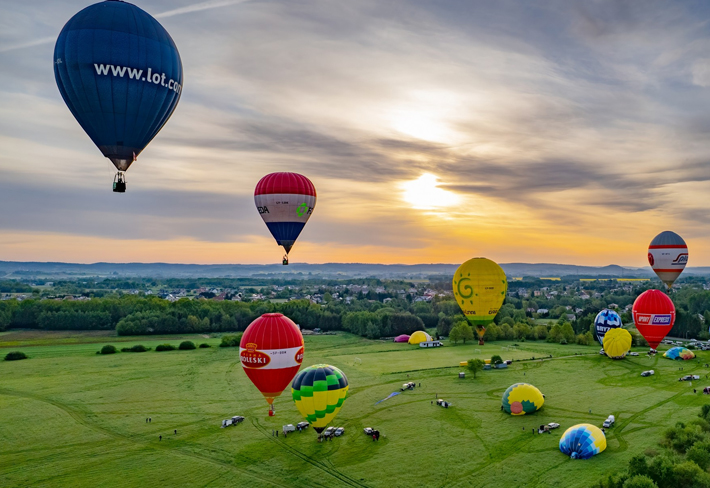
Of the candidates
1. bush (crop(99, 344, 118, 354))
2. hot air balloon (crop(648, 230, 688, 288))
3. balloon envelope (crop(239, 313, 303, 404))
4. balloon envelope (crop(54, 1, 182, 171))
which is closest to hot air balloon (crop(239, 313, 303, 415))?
balloon envelope (crop(239, 313, 303, 404))

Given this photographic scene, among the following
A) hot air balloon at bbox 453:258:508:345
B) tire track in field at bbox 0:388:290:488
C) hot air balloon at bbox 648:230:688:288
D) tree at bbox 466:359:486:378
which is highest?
hot air balloon at bbox 648:230:688:288

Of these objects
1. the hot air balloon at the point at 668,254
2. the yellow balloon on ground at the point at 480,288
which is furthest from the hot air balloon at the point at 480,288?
the hot air balloon at the point at 668,254

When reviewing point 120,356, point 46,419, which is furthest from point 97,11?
point 120,356

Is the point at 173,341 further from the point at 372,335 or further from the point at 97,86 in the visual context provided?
the point at 97,86

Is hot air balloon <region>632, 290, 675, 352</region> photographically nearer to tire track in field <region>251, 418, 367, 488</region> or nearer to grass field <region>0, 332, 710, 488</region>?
grass field <region>0, 332, 710, 488</region>

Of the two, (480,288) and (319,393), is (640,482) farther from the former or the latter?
(480,288)

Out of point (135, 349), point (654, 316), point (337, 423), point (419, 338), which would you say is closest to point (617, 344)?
point (654, 316)

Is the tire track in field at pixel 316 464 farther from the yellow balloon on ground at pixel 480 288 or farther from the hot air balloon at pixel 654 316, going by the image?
the hot air balloon at pixel 654 316
